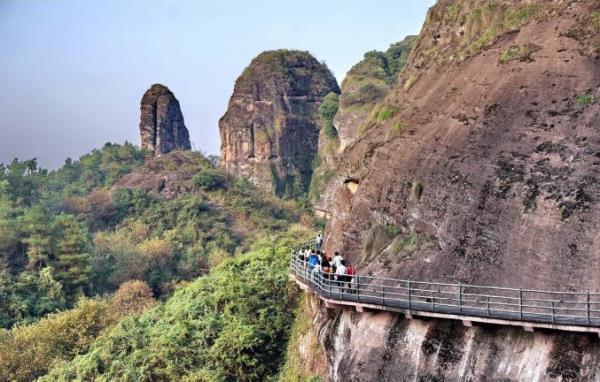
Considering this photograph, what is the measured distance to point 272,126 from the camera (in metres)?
103

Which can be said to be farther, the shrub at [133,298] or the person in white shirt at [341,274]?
the shrub at [133,298]

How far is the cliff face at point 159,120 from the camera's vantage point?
119125mm

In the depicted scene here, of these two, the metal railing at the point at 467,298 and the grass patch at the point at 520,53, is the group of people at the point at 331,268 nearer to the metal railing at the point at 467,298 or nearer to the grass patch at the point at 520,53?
the metal railing at the point at 467,298

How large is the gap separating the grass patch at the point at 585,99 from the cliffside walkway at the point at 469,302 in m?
5.80

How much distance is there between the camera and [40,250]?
59531mm

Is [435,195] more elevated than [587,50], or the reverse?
[587,50]

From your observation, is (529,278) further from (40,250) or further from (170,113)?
(170,113)

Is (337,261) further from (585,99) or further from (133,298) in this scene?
(133,298)

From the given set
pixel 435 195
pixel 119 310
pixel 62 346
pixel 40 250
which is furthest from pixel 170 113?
pixel 435 195

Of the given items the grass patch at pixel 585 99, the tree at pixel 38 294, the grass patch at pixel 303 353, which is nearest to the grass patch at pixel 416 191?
the grass patch at pixel 585 99

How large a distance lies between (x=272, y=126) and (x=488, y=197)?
→ 8032cm

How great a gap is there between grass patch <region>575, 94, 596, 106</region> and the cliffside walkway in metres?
5.80

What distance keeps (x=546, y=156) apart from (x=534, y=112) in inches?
70.4

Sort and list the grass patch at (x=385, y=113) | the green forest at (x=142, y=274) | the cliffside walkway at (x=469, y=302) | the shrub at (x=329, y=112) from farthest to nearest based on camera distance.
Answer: the shrub at (x=329, y=112)
the green forest at (x=142, y=274)
the grass patch at (x=385, y=113)
the cliffside walkway at (x=469, y=302)
